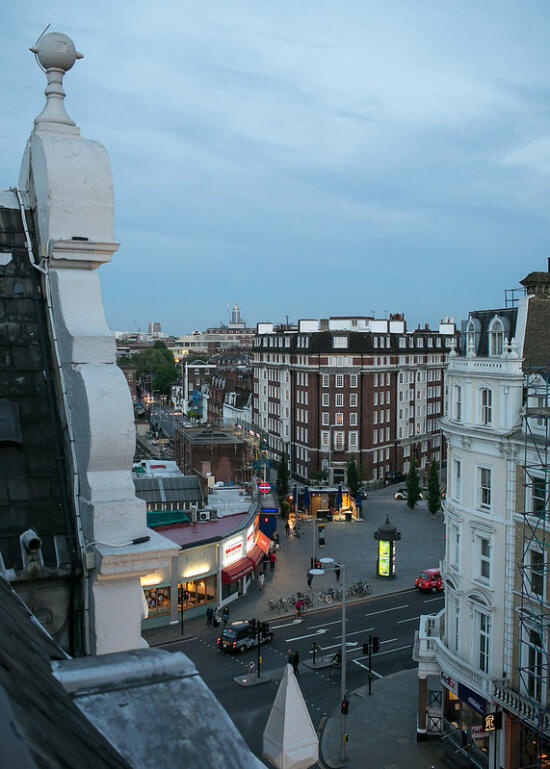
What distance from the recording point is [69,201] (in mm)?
6598

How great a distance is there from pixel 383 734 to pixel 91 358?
25347 millimetres

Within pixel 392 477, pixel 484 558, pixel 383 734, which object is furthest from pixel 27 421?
pixel 392 477

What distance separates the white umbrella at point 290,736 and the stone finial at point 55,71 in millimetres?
7166

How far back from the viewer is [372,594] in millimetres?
43531

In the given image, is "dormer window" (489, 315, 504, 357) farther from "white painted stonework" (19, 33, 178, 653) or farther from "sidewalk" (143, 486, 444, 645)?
"white painted stonework" (19, 33, 178, 653)

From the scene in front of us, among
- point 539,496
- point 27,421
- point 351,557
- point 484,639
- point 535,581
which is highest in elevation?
point 27,421

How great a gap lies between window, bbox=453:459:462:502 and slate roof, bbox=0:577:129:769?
24359 millimetres

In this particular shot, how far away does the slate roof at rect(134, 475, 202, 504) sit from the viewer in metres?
46.1

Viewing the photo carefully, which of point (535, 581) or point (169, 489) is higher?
point (535, 581)

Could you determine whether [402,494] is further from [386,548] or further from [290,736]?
[290,736]

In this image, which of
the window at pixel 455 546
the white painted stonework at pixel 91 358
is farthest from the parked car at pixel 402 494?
the white painted stonework at pixel 91 358

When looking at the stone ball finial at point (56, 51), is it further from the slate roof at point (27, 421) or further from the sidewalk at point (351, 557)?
the sidewalk at point (351, 557)

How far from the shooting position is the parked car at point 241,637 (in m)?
34.4

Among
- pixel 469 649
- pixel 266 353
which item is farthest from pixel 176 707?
pixel 266 353
